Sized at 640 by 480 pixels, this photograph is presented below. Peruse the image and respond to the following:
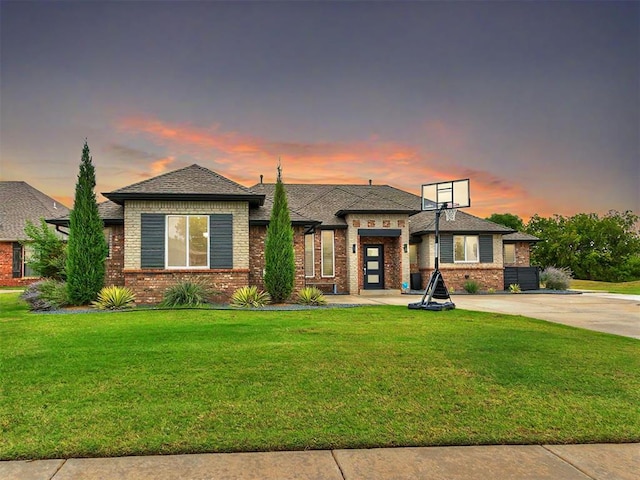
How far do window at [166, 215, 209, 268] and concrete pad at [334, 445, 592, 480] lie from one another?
12.2 m

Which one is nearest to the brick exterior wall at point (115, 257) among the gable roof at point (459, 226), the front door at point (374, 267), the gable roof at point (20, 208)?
the front door at point (374, 267)

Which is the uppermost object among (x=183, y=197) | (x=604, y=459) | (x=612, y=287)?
(x=183, y=197)

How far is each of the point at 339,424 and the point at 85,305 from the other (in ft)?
40.1

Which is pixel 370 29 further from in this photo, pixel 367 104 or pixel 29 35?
pixel 29 35

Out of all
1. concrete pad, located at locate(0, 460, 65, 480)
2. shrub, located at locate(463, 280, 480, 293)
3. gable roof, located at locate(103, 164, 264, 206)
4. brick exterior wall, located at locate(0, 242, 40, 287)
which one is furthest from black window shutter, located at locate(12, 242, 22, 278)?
concrete pad, located at locate(0, 460, 65, 480)

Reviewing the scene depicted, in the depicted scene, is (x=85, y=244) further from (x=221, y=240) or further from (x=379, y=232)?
(x=379, y=232)

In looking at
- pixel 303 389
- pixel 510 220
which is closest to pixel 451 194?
pixel 303 389

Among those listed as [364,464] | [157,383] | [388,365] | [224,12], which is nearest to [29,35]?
[224,12]

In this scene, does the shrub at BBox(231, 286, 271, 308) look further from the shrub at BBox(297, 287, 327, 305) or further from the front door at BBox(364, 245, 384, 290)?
the front door at BBox(364, 245, 384, 290)

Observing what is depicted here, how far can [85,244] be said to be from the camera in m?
13.5

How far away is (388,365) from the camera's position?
5.89 m

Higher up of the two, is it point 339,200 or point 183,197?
point 339,200

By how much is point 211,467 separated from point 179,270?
12.0 m

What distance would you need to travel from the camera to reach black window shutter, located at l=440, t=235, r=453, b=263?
23.0 metres
